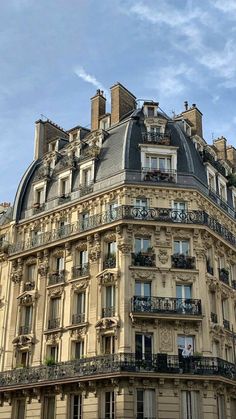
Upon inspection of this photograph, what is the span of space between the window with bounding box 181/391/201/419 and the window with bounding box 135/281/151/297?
15.3ft

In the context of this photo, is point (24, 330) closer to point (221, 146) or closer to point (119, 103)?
point (119, 103)

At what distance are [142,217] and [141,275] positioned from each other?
2925 mm

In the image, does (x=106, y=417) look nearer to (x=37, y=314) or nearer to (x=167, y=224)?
(x=37, y=314)

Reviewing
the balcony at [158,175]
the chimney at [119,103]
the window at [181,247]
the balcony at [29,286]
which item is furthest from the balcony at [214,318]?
the chimney at [119,103]

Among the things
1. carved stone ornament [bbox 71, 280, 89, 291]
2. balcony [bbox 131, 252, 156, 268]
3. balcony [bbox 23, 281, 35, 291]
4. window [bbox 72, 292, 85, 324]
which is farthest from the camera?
balcony [bbox 23, 281, 35, 291]

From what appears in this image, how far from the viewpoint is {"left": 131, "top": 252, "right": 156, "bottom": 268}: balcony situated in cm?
2761

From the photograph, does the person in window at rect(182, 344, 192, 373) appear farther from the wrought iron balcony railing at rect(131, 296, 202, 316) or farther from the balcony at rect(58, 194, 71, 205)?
the balcony at rect(58, 194, 71, 205)

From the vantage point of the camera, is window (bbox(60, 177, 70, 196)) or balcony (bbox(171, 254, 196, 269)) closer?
balcony (bbox(171, 254, 196, 269))

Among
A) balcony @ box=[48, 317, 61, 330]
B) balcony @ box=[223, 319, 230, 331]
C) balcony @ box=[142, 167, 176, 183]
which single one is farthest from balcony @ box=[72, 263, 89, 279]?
balcony @ box=[223, 319, 230, 331]

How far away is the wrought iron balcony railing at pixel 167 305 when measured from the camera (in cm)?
2645

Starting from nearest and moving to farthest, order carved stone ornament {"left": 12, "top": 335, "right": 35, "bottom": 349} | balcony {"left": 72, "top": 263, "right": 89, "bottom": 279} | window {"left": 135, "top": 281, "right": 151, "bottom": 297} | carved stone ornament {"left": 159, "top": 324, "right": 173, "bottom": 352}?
carved stone ornament {"left": 159, "top": 324, "right": 173, "bottom": 352} < window {"left": 135, "top": 281, "right": 151, "bottom": 297} < balcony {"left": 72, "top": 263, "right": 89, "bottom": 279} < carved stone ornament {"left": 12, "top": 335, "right": 35, "bottom": 349}

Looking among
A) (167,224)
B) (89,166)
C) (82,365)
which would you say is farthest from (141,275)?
(89,166)

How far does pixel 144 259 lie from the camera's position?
90.9 feet

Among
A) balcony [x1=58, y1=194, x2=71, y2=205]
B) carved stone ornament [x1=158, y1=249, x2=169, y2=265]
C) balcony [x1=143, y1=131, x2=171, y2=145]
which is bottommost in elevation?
carved stone ornament [x1=158, y1=249, x2=169, y2=265]
